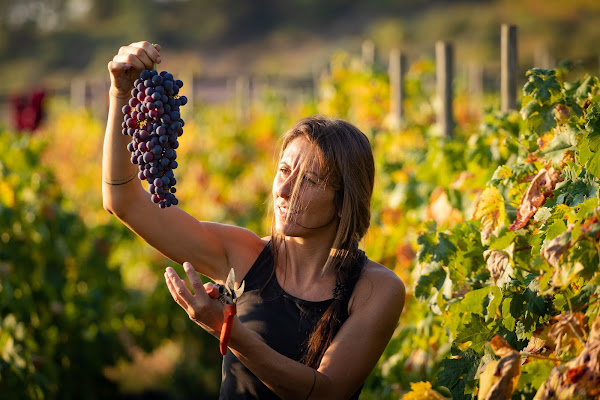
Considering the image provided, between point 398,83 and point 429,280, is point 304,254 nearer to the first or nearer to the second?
point 429,280

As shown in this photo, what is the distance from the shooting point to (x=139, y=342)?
511 cm

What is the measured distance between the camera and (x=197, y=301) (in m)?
1.65

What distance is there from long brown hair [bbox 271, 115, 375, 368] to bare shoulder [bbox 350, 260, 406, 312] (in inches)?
1.0

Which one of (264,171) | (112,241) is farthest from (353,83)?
(112,241)

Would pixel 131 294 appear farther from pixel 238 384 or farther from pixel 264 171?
pixel 238 384

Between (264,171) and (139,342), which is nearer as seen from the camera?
(139,342)

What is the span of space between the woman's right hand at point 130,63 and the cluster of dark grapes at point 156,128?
0.06 m

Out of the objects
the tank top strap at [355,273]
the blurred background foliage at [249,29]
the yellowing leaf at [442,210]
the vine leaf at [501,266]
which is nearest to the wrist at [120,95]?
the tank top strap at [355,273]

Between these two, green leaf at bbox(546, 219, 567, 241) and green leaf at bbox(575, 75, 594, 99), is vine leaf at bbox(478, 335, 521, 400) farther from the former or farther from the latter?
green leaf at bbox(575, 75, 594, 99)

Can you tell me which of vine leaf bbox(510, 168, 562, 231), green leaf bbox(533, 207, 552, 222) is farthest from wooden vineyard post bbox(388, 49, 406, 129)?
green leaf bbox(533, 207, 552, 222)

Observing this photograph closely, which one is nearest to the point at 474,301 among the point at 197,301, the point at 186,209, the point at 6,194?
the point at 197,301

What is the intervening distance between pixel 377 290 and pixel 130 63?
2.80ft

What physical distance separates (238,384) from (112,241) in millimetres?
3102

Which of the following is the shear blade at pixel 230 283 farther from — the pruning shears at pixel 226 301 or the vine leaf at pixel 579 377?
the vine leaf at pixel 579 377
